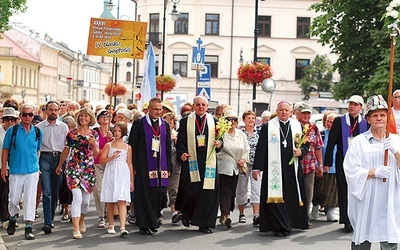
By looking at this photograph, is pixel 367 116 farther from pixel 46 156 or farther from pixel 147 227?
pixel 46 156

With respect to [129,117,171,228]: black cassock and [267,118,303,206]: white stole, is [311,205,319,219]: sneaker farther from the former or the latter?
[129,117,171,228]: black cassock

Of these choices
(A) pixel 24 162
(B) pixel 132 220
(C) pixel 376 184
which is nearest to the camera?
(C) pixel 376 184

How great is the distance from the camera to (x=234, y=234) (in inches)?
501

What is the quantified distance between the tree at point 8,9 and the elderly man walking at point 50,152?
124ft

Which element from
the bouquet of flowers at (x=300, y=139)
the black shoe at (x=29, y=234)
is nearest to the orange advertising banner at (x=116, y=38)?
the bouquet of flowers at (x=300, y=139)

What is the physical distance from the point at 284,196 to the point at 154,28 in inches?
2217

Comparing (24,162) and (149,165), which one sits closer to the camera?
(24,162)

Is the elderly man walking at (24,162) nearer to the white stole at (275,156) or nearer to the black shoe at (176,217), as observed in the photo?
the black shoe at (176,217)

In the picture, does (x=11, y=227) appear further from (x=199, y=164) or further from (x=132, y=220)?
(x=199, y=164)

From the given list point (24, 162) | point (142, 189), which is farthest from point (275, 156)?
point (24, 162)

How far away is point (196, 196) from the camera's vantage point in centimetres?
1303

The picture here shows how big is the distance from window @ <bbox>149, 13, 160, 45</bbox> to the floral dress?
55.7 metres

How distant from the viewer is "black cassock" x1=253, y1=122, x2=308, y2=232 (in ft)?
41.3

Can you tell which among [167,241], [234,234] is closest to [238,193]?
[234,234]
